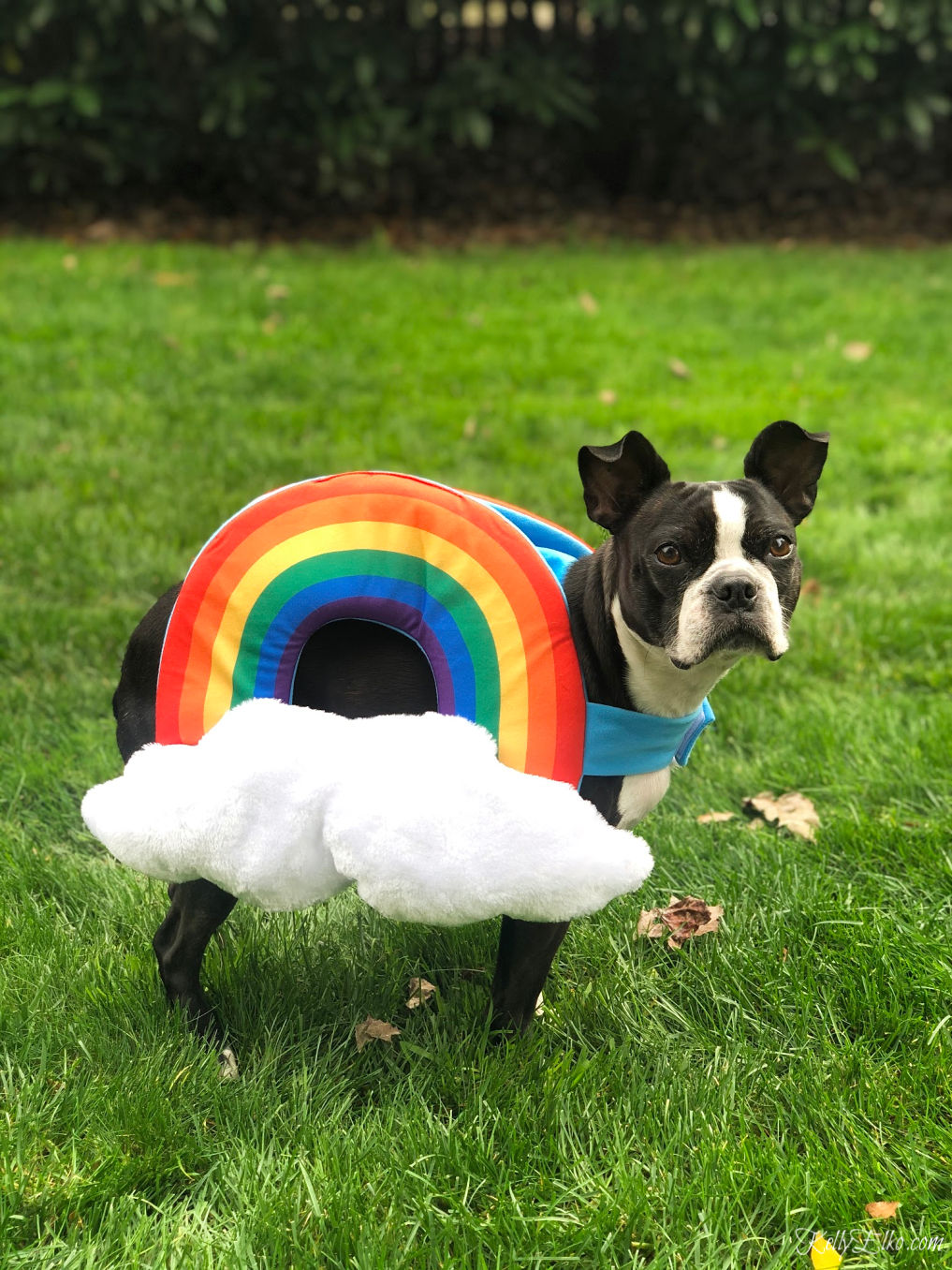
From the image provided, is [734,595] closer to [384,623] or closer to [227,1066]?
[384,623]

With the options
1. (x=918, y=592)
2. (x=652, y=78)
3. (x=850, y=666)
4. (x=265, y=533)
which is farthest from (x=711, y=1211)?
(x=652, y=78)

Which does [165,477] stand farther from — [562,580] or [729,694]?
[562,580]

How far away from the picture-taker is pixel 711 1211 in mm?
1981

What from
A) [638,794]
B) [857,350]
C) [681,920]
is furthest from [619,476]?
[857,350]

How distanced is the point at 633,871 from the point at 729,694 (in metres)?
1.84

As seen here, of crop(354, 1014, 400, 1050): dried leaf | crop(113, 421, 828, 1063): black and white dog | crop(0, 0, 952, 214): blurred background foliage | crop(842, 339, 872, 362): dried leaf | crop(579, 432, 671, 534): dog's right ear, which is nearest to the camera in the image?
crop(113, 421, 828, 1063): black and white dog

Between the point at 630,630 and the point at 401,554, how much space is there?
43cm

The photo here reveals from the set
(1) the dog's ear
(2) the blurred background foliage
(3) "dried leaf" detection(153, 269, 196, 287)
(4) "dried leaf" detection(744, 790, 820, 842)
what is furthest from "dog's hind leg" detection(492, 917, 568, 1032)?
(2) the blurred background foliage

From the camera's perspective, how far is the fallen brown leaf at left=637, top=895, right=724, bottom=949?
2.70 metres

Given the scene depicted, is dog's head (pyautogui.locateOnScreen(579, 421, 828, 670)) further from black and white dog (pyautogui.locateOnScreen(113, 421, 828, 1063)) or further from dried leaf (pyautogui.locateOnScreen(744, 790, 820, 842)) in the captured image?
dried leaf (pyautogui.locateOnScreen(744, 790, 820, 842))

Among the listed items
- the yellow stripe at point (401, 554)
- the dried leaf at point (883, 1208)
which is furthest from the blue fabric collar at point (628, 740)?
the dried leaf at point (883, 1208)

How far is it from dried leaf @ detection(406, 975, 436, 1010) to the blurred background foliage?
6.79 m

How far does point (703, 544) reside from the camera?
211 centimetres

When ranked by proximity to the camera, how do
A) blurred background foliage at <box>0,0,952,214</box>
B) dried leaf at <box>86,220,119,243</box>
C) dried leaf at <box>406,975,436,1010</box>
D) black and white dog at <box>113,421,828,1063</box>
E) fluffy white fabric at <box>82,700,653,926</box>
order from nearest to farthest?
1. fluffy white fabric at <box>82,700,653,926</box>
2. black and white dog at <box>113,421,828,1063</box>
3. dried leaf at <box>406,975,436,1010</box>
4. blurred background foliage at <box>0,0,952,214</box>
5. dried leaf at <box>86,220,119,243</box>
